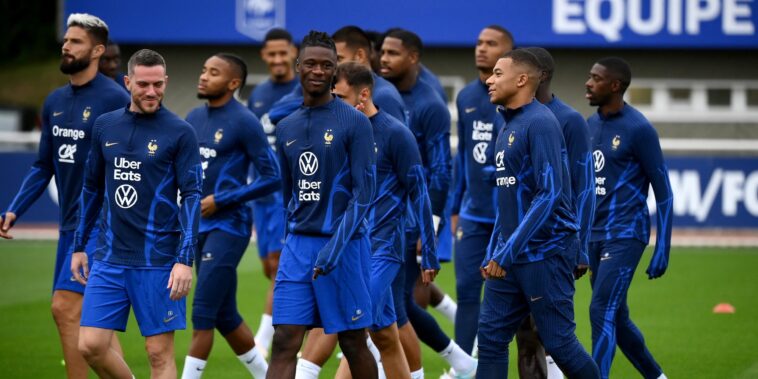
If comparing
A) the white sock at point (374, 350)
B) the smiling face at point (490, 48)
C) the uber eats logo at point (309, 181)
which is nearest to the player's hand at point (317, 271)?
the uber eats logo at point (309, 181)

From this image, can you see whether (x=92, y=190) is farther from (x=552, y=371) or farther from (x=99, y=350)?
(x=552, y=371)

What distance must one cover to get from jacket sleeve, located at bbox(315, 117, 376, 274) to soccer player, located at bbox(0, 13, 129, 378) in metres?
2.13

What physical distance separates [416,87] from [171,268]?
3.44 meters

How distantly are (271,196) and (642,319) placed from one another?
172 inches

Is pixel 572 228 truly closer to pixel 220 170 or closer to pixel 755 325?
pixel 220 170

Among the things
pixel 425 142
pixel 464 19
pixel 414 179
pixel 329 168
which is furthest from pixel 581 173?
pixel 464 19

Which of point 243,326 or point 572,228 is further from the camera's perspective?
point 243,326

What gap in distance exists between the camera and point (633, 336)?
9133 millimetres

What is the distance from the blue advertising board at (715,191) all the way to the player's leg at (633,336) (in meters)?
12.6

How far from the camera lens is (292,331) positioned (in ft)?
24.1

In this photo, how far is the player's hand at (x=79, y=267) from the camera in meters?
7.94

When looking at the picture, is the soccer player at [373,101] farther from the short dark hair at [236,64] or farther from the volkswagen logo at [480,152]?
the volkswagen logo at [480,152]

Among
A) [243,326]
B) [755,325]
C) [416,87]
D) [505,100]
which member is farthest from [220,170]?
[755,325]

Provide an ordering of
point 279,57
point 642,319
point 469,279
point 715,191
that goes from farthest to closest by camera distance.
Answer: point 715,191 < point 642,319 < point 279,57 < point 469,279
